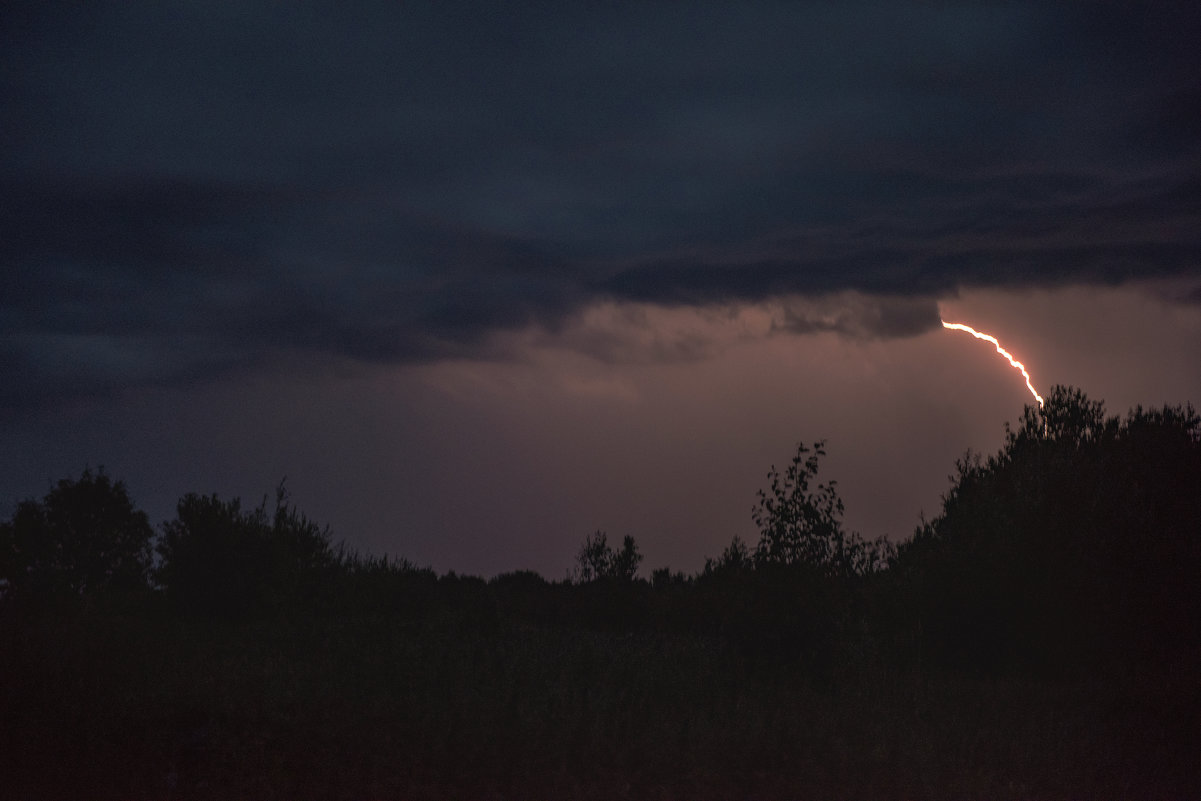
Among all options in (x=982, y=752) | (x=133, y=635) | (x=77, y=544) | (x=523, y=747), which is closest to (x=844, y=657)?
(x=982, y=752)

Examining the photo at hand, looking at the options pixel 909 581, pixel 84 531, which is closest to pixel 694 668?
pixel 909 581

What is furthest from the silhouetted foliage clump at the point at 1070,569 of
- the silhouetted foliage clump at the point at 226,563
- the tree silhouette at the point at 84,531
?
the tree silhouette at the point at 84,531

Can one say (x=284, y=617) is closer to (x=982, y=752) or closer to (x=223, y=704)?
(x=223, y=704)

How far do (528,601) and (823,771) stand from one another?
→ 2832 centimetres

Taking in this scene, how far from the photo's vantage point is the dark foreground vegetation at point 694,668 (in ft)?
51.3

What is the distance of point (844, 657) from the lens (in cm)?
2489

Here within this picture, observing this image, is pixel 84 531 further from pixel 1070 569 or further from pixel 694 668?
pixel 1070 569

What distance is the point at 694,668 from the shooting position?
23.9 m

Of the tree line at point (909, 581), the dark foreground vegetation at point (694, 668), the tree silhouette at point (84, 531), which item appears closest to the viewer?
the dark foreground vegetation at point (694, 668)

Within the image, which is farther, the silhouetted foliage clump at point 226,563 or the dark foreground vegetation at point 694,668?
the silhouetted foliage clump at point 226,563

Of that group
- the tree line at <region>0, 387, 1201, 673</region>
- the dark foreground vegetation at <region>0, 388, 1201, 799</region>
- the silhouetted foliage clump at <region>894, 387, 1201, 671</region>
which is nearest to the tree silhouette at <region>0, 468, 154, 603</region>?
the tree line at <region>0, 387, 1201, 673</region>

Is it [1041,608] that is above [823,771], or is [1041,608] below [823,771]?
above

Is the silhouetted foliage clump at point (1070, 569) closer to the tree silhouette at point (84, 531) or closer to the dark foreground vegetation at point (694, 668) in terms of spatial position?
the dark foreground vegetation at point (694, 668)

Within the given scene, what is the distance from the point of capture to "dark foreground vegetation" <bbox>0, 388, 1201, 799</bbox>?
51.3 feet
